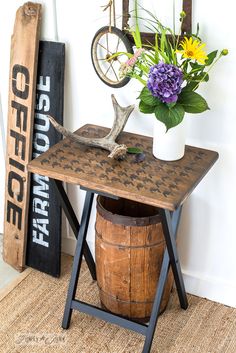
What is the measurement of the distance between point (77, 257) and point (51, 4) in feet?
3.28

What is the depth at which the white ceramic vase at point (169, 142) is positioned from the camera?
1.90 m

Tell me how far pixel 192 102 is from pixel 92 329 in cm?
101

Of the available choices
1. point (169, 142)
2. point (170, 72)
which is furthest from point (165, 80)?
point (169, 142)

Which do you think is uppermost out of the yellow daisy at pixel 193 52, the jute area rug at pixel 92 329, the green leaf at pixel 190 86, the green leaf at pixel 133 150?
the yellow daisy at pixel 193 52

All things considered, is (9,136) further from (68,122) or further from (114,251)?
(114,251)

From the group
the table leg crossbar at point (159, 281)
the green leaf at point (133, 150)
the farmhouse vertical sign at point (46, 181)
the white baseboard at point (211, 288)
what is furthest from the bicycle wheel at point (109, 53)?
the white baseboard at point (211, 288)

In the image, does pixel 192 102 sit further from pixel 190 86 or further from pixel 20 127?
pixel 20 127

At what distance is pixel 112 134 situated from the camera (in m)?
2.07

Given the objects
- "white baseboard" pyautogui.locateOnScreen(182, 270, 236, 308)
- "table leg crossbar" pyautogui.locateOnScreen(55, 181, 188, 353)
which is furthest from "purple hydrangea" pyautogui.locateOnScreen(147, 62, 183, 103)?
"white baseboard" pyautogui.locateOnScreen(182, 270, 236, 308)

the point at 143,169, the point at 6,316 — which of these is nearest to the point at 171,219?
the point at 143,169

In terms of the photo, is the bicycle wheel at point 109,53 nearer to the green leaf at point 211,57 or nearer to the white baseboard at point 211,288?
the green leaf at point 211,57

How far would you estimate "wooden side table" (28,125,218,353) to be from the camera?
1.79m

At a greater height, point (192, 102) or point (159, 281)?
point (192, 102)

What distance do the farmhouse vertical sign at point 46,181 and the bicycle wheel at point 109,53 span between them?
171 mm
